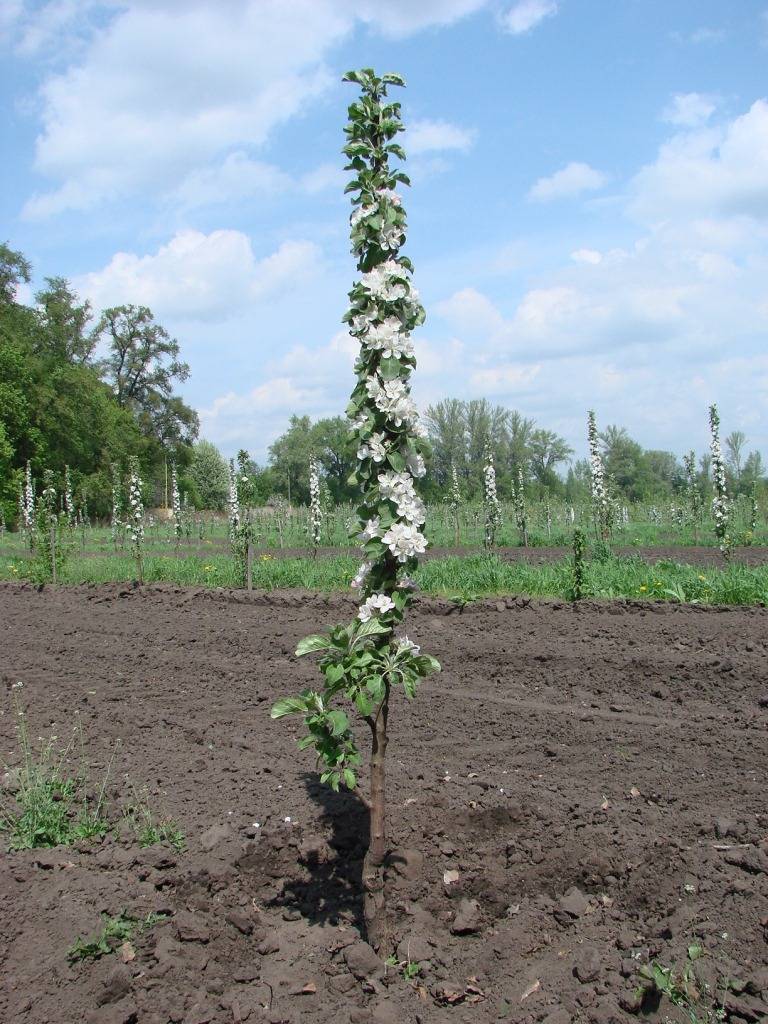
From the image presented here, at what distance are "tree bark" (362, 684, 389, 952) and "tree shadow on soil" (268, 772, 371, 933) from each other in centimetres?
22

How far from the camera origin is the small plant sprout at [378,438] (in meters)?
3.14

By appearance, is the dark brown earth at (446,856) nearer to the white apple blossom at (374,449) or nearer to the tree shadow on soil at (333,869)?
the tree shadow on soil at (333,869)

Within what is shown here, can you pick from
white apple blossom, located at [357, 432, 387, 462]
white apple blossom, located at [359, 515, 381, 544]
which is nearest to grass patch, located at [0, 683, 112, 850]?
white apple blossom, located at [359, 515, 381, 544]

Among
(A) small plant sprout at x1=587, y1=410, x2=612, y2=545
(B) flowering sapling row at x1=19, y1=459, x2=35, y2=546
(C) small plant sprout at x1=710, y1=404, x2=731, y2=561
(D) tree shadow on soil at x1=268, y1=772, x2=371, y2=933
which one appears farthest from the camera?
(B) flowering sapling row at x1=19, y1=459, x2=35, y2=546

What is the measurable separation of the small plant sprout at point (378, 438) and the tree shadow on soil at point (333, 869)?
0.87 m

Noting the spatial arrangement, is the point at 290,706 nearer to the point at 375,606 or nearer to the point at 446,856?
the point at 375,606

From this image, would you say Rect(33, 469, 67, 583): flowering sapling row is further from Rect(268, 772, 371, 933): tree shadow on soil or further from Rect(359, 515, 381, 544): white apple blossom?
Rect(359, 515, 381, 544): white apple blossom

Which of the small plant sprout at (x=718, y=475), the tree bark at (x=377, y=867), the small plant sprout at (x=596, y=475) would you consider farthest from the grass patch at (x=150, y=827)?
the small plant sprout at (x=596, y=475)

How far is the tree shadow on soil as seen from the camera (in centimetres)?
375

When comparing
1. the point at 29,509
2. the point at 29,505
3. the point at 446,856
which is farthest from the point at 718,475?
the point at 29,505

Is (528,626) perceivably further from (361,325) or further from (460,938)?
(361,325)

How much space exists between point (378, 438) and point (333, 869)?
221cm

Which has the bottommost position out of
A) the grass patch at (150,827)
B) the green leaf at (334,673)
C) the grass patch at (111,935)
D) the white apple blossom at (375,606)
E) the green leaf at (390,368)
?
the grass patch at (111,935)

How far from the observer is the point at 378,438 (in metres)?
3.17
